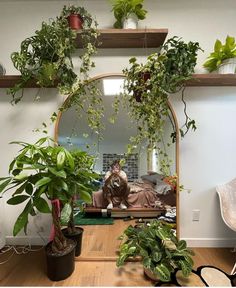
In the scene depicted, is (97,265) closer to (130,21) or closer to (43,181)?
(43,181)

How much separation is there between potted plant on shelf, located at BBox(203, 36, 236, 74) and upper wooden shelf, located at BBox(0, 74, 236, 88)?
0.06m

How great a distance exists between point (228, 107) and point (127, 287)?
5.47 feet

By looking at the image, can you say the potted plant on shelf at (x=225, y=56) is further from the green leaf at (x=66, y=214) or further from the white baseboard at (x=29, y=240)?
the white baseboard at (x=29, y=240)

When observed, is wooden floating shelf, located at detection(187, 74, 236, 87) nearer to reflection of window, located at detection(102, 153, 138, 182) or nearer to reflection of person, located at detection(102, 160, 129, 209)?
reflection of window, located at detection(102, 153, 138, 182)

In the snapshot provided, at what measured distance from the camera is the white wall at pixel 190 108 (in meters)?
1.87

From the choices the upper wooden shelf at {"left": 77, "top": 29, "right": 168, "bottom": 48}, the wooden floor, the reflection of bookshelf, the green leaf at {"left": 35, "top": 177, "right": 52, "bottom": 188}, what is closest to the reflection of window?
the reflection of bookshelf

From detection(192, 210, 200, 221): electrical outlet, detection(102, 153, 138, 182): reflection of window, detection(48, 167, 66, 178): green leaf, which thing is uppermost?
detection(48, 167, 66, 178): green leaf

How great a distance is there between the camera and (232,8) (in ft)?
6.20

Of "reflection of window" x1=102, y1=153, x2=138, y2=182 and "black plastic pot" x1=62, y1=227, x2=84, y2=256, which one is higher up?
"reflection of window" x1=102, y1=153, x2=138, y2=182

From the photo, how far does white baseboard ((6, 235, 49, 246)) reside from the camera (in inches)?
74.5

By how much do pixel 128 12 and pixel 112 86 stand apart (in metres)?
0.61

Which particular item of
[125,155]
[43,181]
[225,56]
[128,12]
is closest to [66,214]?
[43,181]

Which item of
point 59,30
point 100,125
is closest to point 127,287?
point 100,125

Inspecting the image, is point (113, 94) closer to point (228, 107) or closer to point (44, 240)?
point (228, 107)
